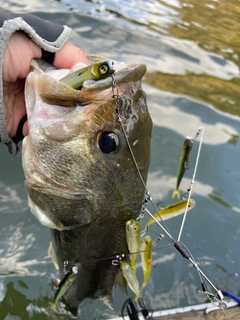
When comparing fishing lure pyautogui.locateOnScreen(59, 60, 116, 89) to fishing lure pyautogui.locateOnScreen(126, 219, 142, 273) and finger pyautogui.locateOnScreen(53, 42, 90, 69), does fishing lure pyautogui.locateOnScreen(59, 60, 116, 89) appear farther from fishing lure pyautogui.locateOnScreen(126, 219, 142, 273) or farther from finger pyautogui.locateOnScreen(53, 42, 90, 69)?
fishing lure pyautogui.locateOnScreen(126, 219, 142, 273)

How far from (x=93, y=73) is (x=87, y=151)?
0.33m

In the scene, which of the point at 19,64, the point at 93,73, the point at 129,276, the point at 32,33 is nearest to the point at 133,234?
the point at 129,276

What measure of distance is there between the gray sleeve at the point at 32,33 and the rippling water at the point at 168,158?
4.18 ft

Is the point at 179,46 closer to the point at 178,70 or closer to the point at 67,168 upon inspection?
the point at 178,70

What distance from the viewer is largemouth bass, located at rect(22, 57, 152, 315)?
5.46 feet

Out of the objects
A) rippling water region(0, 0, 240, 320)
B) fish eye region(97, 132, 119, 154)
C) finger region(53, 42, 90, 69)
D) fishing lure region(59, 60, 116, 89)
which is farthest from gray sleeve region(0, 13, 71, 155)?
rippling water region(0, 0, 240, 320)

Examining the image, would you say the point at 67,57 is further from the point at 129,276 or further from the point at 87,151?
the point at 129,276

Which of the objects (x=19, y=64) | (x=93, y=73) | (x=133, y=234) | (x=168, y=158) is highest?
(x=93, y=73)

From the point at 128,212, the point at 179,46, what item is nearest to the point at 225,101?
the point at 179,46

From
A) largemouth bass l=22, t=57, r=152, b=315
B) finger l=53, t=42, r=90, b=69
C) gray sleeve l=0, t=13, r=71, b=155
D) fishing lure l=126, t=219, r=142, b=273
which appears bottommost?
fishing lure l=126, t=219, r=142, b=273

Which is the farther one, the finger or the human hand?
the finger

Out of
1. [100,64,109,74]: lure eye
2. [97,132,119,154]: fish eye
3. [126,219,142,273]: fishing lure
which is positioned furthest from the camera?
[126,219,142,273]: fishing lure

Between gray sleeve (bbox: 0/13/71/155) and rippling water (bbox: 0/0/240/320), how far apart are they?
1273 millimetres

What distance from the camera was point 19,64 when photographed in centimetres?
201
